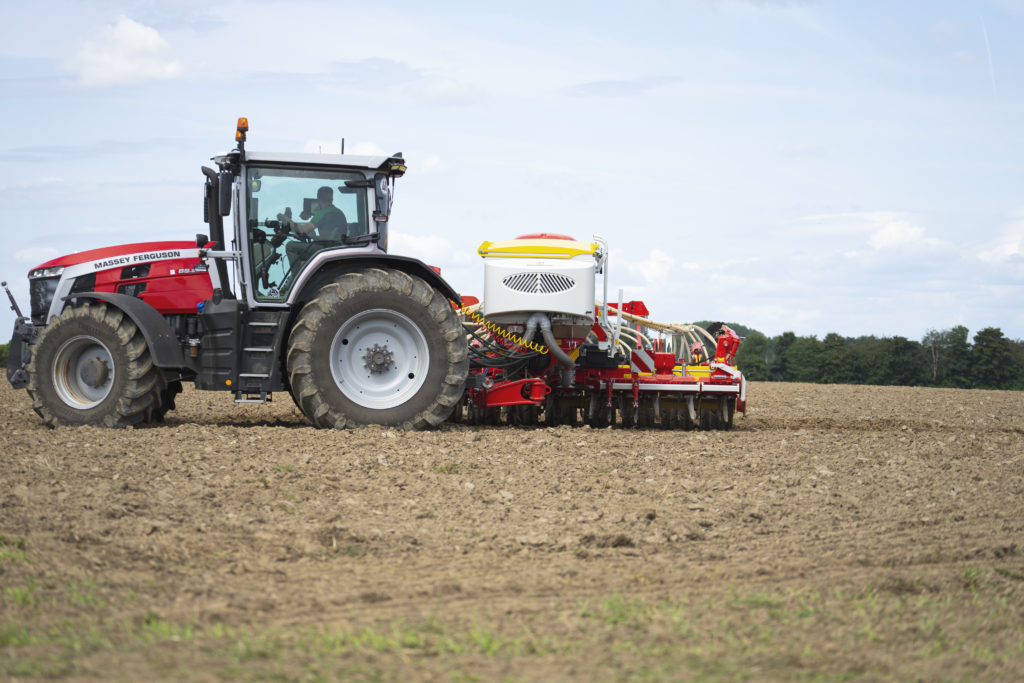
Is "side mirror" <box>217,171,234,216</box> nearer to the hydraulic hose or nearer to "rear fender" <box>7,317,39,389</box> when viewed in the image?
"rear fender" <box>7,317,39,389</box>

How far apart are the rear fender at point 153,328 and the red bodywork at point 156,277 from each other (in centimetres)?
42

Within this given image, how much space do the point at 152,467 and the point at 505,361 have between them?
4.02 metres

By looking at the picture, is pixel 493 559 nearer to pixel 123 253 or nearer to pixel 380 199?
pixel 380 199

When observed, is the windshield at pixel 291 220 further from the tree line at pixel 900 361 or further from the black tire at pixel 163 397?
the tree line at pixel 900 361

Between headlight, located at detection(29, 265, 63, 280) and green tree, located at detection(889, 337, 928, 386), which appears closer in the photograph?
headlight, located at detection(29, 265, 63, 280)

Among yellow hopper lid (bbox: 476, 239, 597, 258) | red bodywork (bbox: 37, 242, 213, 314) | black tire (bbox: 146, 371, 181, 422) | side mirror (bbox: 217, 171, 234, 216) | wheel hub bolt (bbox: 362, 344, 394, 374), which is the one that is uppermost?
side mirror (bbox: 217, 171, 234, 216)

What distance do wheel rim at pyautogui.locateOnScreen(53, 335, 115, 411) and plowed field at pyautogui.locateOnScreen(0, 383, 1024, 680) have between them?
25.4 inches

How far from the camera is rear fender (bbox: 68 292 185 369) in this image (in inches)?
336

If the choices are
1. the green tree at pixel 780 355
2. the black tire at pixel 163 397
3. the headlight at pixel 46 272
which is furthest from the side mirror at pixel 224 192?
the green tree at pixel 780 355

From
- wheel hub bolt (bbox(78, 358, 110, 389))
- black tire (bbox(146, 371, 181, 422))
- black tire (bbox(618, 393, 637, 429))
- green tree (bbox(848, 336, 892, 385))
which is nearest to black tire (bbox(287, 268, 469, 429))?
black tire (bbox(146, 371, 181, 422))

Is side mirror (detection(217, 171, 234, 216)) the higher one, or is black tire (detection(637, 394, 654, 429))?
side mirror (detection(217, 171, 234, 216))

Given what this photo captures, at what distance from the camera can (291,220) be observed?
8.65m

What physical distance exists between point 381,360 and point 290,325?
89 cm

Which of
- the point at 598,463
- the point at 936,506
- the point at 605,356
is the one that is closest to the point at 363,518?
the point at 598,463
